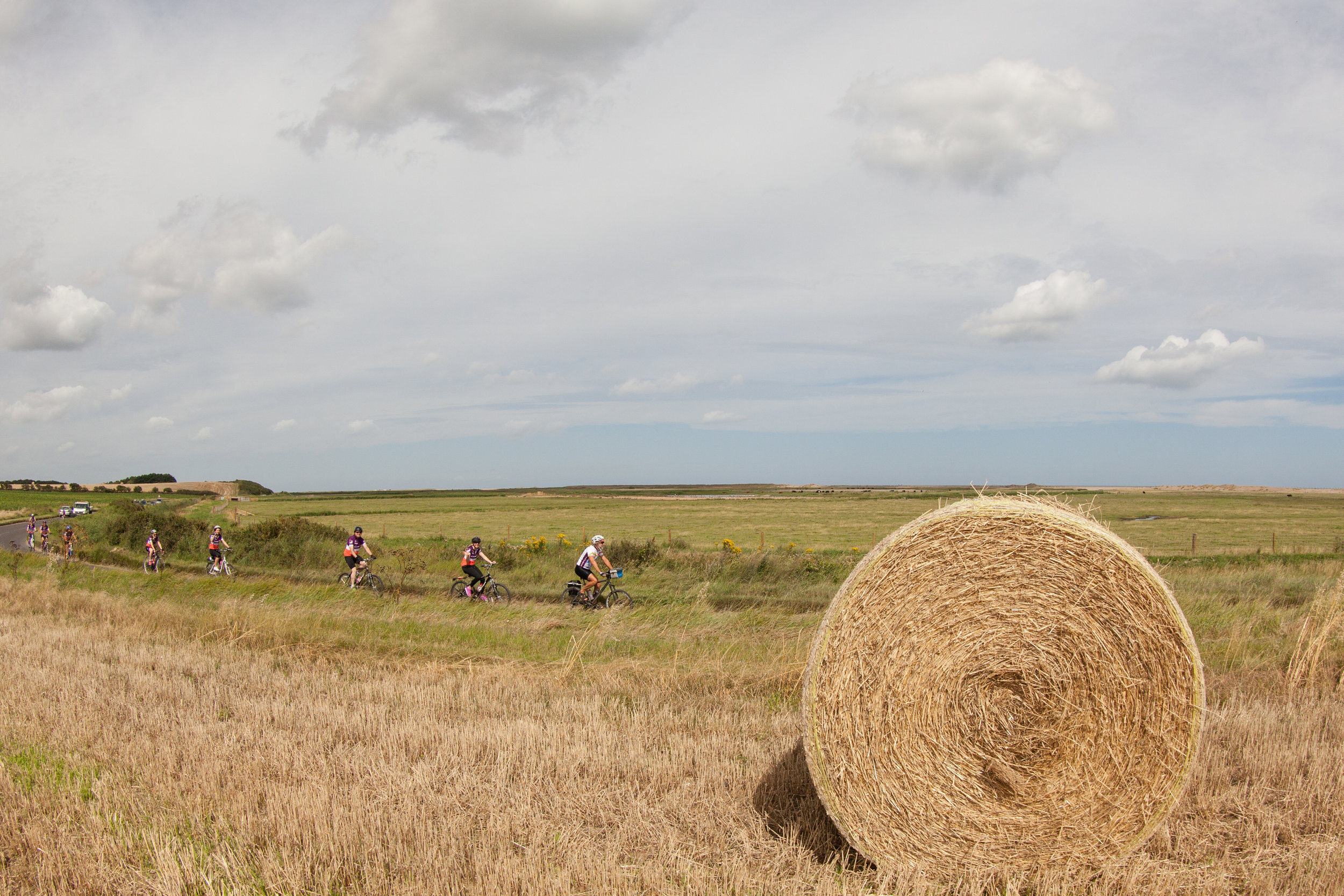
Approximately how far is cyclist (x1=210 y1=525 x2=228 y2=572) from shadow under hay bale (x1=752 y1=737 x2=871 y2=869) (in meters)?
23.4

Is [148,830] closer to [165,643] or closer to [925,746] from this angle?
[925,746]

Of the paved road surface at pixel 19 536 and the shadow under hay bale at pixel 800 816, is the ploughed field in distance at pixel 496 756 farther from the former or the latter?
the paved road surface at pixel 19 536

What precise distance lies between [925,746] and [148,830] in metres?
4.38

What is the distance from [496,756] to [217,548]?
2264 centimetres

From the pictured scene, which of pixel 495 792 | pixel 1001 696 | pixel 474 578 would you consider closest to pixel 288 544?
pixel 474 578

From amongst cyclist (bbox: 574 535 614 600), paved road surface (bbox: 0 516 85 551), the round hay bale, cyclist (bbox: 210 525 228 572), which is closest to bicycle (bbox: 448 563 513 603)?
cyclist (bbox: 574 535 614 600)

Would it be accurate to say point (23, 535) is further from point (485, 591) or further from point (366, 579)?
point (485, 591)

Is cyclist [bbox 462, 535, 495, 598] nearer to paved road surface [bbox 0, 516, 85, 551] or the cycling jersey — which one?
the cycling jersey

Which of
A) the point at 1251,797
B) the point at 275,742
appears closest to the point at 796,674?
the point at 1251,797

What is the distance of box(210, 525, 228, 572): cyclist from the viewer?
980 inches

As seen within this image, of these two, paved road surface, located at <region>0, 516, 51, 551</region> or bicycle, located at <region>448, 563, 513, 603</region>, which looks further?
paved road surface, located at <region>0, 516, 51, 551</region>

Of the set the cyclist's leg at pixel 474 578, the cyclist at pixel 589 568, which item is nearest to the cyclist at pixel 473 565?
the cyclist's leg at pixel 474 578

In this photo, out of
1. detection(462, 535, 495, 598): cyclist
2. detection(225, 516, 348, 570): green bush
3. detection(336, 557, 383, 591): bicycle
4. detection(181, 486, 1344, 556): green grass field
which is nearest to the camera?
detection(462, 535, 495, 598): cyclist

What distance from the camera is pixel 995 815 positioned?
183 inches
